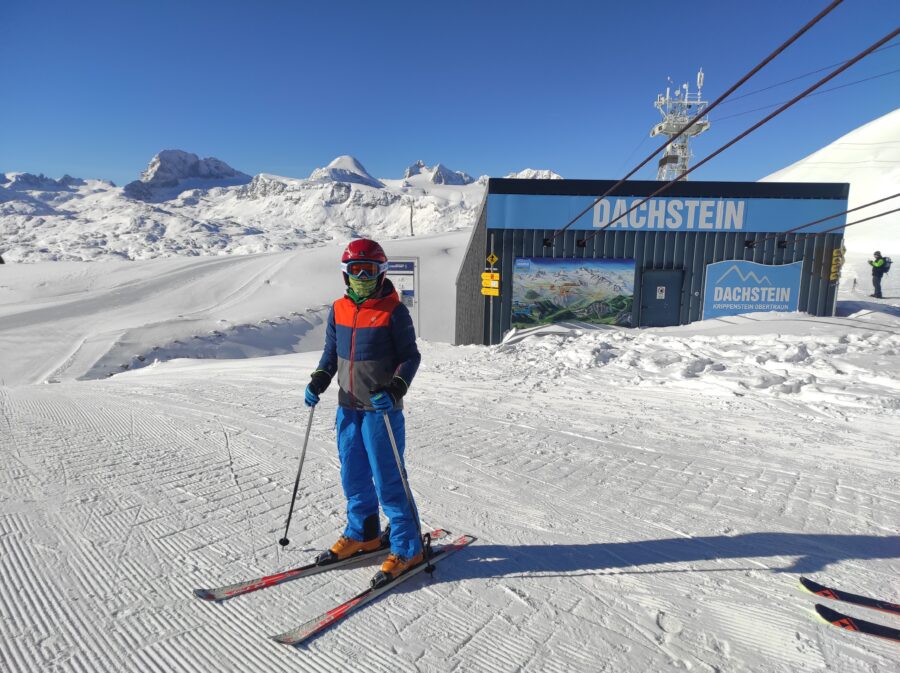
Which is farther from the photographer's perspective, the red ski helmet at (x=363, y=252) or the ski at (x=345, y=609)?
the red ski helmet at (x=363, y=252)

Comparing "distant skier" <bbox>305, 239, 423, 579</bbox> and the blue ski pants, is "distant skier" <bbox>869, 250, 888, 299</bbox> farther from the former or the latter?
the blue ski pants

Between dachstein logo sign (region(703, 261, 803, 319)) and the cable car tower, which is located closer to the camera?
dachstein logo sign (region(703, 261, 803, 319))

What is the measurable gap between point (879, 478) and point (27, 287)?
36.7 metres

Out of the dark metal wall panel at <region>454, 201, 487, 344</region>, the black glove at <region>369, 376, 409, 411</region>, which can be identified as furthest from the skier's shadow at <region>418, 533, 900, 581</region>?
the dark metal wall panel at <region>454, 201, 487, 344</region>

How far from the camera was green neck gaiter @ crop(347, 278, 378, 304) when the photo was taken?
2.54 m

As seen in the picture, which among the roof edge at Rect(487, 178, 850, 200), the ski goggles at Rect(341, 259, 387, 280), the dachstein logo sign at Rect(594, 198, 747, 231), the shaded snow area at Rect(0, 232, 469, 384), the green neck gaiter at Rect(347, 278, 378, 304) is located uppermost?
the roof edge at Rect(487, 178, 850, 200)

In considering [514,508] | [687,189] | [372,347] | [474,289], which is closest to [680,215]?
[687,189]

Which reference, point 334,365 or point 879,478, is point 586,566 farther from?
point 879,478

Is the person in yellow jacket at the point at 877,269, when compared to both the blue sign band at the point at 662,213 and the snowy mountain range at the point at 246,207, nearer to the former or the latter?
the blue sign band at the point at 662,213

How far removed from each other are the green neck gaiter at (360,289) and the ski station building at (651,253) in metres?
10.3

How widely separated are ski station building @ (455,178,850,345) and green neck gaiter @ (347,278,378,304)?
10.3 metres

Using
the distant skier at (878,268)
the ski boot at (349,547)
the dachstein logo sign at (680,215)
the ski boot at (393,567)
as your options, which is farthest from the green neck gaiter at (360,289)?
the distant skier at (878,268)

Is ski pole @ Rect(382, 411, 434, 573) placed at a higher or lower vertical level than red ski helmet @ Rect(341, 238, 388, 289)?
lower

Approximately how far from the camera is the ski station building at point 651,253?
12.6m
